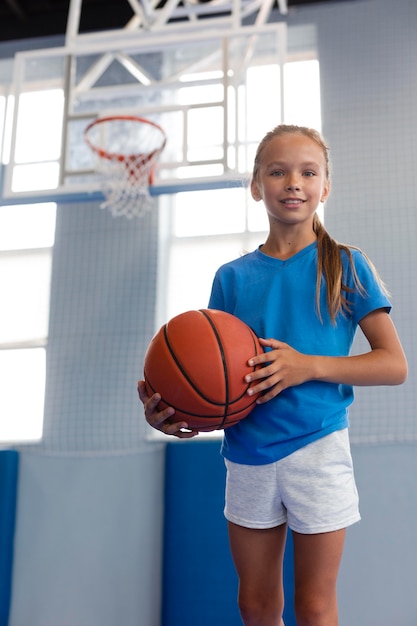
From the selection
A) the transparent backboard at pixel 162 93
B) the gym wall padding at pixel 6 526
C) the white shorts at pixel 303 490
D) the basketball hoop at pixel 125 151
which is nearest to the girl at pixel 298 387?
the white shorts at pixel 303 490

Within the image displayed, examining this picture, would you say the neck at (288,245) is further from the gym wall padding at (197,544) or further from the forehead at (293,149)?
the gym wall padding at (197,544)

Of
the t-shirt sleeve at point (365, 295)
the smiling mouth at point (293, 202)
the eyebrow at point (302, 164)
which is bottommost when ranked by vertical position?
the t-shirt sleeve at point (365, 295)

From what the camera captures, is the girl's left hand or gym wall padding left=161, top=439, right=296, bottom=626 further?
gym wall padding left=161, top=439, right=296, bottom=626

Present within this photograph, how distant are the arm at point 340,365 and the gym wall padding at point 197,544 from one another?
214 centimetres

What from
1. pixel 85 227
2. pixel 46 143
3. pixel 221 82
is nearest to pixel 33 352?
pixel 85 227

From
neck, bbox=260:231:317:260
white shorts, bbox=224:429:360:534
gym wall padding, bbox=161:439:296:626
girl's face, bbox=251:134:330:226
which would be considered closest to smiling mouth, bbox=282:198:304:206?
girl's face, bbox=251:134:330:226

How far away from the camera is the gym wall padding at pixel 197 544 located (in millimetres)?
3453

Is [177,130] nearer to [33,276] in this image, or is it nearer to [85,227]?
[85,227]

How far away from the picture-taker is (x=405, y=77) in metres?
4.25

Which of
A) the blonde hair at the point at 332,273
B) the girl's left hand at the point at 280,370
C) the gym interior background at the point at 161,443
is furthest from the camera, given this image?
the gym interior background at the point at 161,443

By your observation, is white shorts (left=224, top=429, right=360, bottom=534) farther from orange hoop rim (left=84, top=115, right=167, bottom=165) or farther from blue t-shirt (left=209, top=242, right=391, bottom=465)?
orange hoop rim (left=84, top=115, right=167, bottom=165)

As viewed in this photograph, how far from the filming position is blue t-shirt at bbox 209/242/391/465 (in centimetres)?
144

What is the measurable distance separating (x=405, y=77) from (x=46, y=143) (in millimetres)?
2340

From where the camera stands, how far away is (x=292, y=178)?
1.55 m
